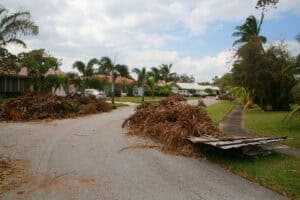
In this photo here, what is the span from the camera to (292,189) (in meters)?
6.50

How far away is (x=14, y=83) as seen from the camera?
3359 centimetres

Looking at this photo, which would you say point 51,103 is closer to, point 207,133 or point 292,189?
point 207,133

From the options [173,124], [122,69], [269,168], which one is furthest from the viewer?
[122,69]

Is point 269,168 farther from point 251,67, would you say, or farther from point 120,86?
point 120,86

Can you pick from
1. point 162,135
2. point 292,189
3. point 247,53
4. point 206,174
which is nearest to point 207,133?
point 162,135

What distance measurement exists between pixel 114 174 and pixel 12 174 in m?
2.32

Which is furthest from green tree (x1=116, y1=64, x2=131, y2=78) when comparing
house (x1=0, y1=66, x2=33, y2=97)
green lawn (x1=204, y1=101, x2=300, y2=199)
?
green lawn (x1=204, y1=101, x2=300, y2=199)

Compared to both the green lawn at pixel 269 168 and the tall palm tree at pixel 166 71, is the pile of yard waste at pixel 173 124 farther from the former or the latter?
the tall palm tree at pixel 166 71

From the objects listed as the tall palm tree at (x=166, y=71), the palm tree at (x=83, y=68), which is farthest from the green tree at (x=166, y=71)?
the palm tree at (x=83, y=68)

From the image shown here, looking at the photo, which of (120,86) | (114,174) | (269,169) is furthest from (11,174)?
(120,86)

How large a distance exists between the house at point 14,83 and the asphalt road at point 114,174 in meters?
22.0

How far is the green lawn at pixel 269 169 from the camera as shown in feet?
22.0

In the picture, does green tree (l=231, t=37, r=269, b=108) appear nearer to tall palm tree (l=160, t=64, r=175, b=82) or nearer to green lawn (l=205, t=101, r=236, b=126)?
green lawn (l=205, t=101, r=236, b=126)

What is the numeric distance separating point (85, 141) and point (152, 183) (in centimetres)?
538
